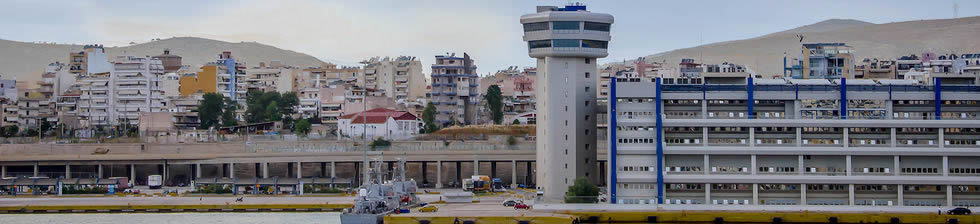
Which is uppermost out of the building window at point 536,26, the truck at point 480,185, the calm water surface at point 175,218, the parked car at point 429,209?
the building window at point 536,26

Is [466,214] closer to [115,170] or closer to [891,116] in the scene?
[891,116]

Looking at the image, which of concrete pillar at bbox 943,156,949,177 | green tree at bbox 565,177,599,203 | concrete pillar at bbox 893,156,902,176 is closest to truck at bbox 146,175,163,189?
green tree at bbox 565,177,599,203

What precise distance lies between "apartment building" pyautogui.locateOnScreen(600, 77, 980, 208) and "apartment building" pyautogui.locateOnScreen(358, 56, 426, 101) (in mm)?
79889

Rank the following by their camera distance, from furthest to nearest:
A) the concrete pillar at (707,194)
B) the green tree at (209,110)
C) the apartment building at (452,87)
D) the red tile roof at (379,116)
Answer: the green tree at (209,110) → the apartment building at (452,87) → the red tile roof at (379,116) → the concrete pillar at (707,194)

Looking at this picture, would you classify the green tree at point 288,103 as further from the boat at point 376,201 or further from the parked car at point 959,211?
the parked car at point 959,211

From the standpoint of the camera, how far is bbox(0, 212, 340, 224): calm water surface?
73500mm

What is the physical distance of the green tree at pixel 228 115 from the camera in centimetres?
13669

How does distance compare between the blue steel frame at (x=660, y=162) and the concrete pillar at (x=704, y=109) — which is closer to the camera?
the blue steel frame at (x=660, y=162)

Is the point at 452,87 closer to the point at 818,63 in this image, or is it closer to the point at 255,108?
the point at 255,108

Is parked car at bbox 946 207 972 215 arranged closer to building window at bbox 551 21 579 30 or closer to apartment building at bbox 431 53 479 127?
building window at bbox 551 21 579 30

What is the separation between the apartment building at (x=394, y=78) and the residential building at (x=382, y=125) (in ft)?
80.1

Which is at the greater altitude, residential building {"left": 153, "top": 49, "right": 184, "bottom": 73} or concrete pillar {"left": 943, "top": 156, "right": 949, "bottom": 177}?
residential building {"left": 153, "top": 49, "right": 184, "bottom": 73}

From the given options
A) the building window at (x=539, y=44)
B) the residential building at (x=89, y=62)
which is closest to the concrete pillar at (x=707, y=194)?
the building window at (x=539, y=44)

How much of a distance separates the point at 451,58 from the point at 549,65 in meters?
54.6
